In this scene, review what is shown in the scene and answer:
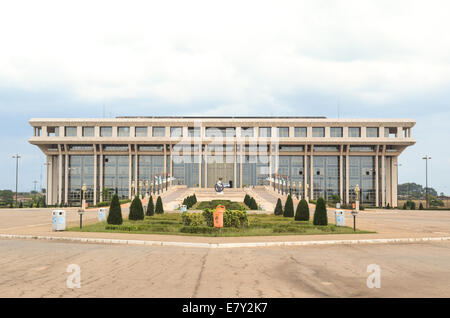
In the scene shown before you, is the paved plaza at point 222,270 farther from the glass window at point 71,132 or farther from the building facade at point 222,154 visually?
the glass window at point 71,132

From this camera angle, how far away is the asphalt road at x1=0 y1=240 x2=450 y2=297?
28.2 ft

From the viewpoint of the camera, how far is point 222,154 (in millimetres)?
85438

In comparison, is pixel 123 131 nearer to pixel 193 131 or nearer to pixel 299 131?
pixel 193 131

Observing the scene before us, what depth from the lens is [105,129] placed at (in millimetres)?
85250

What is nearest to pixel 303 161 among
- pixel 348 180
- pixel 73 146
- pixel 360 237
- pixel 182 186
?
pixel 348 180

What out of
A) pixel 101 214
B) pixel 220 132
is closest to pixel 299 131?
pixel 220 132

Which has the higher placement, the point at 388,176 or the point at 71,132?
the point at 71,132

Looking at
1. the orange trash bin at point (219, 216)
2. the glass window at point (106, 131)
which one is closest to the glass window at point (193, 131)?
the glass window at point (106, 131)

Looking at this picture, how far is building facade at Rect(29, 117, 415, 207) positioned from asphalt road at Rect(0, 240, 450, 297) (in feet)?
225

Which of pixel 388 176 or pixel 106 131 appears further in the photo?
pixel 388 176

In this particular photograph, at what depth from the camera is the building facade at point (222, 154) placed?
274 feet

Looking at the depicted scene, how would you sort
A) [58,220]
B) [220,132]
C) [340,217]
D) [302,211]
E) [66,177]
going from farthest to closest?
[220,132] → [66,177] → [302,211] → [340,217] → [58,220]

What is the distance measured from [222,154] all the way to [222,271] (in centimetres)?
7463

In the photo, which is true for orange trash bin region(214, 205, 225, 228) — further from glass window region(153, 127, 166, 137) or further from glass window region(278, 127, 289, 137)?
glass window region(153, 127, 166, 137)
